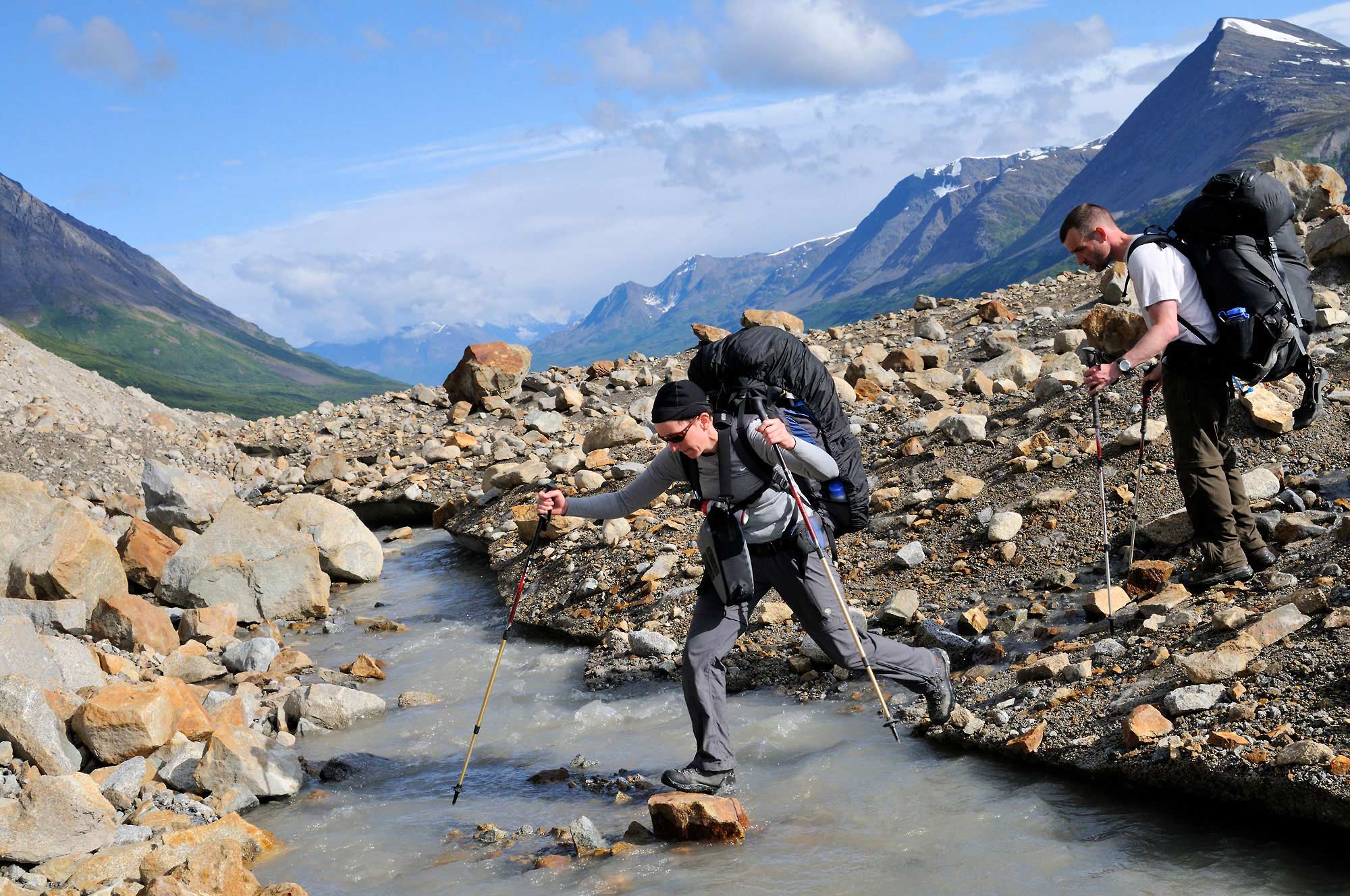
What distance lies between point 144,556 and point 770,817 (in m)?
11.7

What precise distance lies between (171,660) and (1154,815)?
33.7ft

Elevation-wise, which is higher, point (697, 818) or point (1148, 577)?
point (1148, 577)

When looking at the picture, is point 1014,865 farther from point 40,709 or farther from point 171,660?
point 171,660

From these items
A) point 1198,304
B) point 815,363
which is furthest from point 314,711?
point 1198,304

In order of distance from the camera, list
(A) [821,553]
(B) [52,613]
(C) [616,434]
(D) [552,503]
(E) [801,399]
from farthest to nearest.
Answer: (C) [616,434] → (B) [52,613] → (D) [552,503] → (E) [801,399] → (A) [821,553]

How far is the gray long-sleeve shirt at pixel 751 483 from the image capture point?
6.43 metres

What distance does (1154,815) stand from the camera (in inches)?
239

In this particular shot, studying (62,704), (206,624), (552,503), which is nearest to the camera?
(552,503)

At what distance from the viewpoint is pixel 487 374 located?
2666 cm

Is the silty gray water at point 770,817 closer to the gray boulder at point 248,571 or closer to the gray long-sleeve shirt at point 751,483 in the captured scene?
the gray long-sleeve shirt at point 751,483

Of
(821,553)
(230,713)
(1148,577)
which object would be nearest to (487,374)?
(230,713)

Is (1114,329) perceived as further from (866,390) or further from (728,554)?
(728,554)

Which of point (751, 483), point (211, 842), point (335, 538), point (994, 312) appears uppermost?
point (994, 312)

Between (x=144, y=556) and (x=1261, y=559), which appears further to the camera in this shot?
(x=144, y=556)
